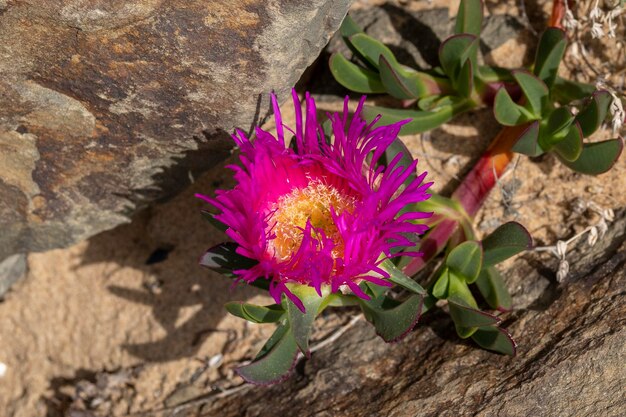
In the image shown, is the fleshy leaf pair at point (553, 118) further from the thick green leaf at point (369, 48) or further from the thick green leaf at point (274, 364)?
the thick green leaf at point (274, 364)

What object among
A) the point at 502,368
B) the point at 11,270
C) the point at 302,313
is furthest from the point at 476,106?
the point at 11,270

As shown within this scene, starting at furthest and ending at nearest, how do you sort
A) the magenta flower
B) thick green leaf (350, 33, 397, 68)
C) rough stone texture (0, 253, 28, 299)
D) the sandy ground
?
rough stone texture (0, 253, 28, 299), the sandy ground, thick green leaf (350, 33, 397, 68), the magenta flower

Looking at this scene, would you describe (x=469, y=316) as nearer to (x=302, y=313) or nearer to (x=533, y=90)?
(x=302, y=313)

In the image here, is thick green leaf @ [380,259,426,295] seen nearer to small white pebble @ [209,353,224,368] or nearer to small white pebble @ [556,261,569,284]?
small white pebble @ [556,261,569,284]

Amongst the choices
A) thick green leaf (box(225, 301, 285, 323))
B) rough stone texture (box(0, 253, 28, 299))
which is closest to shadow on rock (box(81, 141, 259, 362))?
rough stone texture (box(0, 253, 28, 299))

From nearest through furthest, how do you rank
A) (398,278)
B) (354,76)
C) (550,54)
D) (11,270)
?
(398,278), (550,54), (354,76), (11,270)

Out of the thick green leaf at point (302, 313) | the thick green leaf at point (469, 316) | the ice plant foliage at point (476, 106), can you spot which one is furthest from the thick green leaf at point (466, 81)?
the thick green leaf at point (302, 313)
